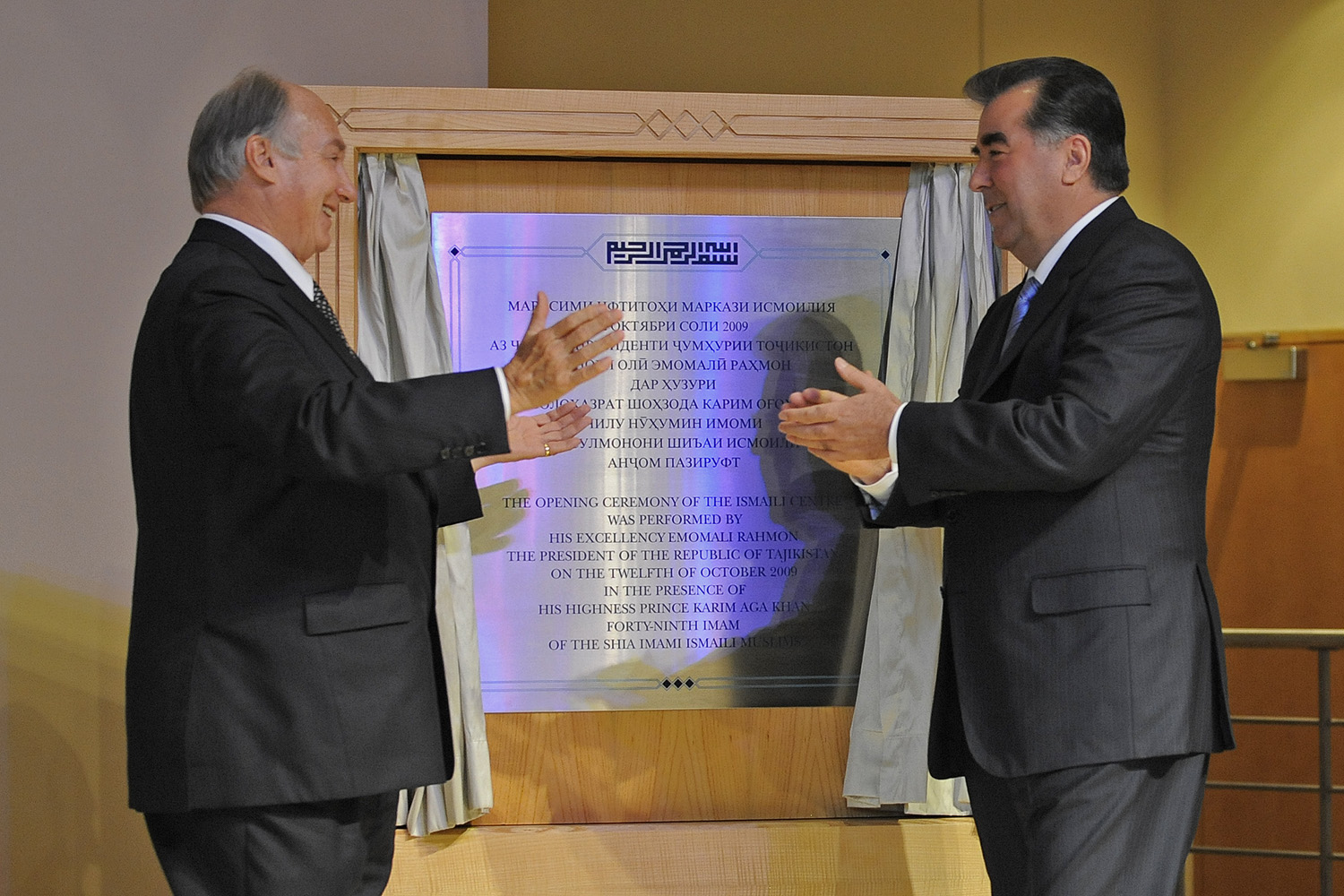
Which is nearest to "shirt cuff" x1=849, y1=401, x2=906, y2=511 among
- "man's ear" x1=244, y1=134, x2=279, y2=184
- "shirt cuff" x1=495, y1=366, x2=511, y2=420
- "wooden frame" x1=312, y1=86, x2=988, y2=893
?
"shirt cuff" x1=495, y1=366, x2=511, y2=420

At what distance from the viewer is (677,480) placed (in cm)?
283

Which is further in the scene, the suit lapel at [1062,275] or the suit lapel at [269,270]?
the suit lapel at [1062,275]

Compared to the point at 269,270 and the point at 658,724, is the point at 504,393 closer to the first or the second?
the point at 269,270

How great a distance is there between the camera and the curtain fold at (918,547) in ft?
Answer: 9.01

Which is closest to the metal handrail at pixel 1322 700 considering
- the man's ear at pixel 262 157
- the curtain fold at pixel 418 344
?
the curtain fold at pixel 418 344

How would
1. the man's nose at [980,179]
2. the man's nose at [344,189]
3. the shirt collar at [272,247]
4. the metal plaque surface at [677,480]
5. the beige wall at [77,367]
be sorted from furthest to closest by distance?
1. the metal plaque surface at [677,480]
2. the beige wall at [77,367]
3. the man's nose at [980,179]
4. the man's nose at [344,189]
5. the shirt collar at [272,247]

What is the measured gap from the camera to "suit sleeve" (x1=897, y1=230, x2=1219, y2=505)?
164 centimetres

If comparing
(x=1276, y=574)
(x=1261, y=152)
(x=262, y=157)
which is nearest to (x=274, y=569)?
(x=262, y=157)

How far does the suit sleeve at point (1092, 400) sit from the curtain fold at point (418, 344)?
1.25 meters

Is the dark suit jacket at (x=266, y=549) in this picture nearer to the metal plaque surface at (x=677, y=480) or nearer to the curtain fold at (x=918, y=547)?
the metal plaque surface at (x=677, y=480)

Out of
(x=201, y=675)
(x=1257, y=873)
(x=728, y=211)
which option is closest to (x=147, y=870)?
(x=201, y=675)

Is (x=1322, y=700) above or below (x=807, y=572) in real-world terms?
below

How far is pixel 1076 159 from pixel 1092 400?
493 mm

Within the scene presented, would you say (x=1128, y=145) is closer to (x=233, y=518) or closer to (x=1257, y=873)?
(x=1257, y=873)
